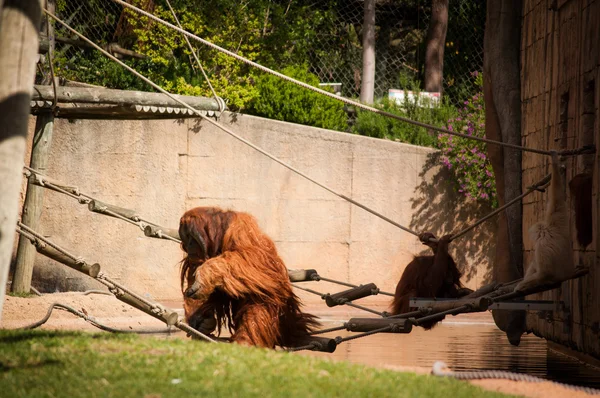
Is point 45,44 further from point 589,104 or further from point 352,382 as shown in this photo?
point 352,382

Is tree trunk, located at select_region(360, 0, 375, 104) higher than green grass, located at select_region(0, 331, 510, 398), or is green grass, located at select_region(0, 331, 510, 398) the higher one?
tree trunk, located at select_region(360, 0, 375, 104)

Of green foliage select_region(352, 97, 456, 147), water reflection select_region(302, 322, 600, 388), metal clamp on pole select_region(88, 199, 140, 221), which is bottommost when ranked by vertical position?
water reflection select_region(302, 322, 600, 388)

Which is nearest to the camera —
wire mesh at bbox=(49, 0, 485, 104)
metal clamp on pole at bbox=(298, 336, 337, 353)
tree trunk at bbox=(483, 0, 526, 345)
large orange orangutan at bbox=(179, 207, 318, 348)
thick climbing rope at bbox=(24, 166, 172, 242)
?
large orange orangutan at bbox=(179, 207, 318, 348)

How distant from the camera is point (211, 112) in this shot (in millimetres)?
10922

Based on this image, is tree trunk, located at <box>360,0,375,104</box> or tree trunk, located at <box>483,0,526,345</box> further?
tree trunk, located at <box>360,0,375,104</box>

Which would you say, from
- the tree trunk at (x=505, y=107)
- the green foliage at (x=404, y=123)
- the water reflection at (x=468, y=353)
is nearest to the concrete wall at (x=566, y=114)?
the tree trunk at (x=505, y=107)

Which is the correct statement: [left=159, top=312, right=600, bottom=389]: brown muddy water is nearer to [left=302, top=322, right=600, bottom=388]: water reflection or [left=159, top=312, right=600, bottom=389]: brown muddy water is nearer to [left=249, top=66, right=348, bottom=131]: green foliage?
[left=302, top=322, right=600, bottom=388]: water reflection

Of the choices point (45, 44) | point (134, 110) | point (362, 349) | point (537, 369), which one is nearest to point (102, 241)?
point (134, 110)

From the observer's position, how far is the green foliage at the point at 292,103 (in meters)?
13.4

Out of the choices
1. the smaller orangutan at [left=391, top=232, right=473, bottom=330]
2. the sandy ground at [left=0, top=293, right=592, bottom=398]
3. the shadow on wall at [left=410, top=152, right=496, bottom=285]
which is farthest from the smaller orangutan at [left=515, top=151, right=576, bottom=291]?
the shadow on wall at [left=410, top=152, right=496, bottom=285]

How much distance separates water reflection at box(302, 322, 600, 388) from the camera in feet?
23.4

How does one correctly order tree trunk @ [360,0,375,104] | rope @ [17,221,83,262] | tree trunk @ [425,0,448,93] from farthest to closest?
tree trunk @ [425,0,448,93]
tree trunk @ [360,0,375,104]
rope @ [17,221,83,262]

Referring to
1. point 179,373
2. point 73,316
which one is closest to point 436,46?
point 73,316

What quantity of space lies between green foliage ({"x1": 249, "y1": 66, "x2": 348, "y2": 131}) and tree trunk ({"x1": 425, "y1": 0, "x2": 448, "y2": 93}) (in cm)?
213
